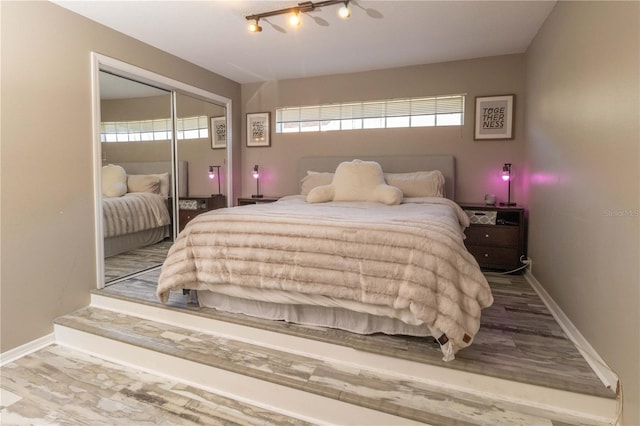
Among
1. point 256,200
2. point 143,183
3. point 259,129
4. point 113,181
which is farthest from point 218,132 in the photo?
point 113,181

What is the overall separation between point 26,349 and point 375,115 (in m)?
3.92

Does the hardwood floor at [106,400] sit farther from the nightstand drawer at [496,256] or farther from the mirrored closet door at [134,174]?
the nightstand drawer at [496,256]

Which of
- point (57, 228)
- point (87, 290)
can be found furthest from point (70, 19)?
point (87, 290)

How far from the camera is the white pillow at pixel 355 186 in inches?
129

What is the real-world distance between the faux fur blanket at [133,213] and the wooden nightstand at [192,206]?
0.52ft

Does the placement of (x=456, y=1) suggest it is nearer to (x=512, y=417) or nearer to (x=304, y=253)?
(x=304, y=253)

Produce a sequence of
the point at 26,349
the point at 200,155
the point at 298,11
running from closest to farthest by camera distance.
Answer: the point at 26,349 < the point at 298,11 < the point at 200,155

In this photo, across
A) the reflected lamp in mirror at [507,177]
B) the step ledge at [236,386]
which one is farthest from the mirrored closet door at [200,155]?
the reflected lamp in mirror at [507,177]

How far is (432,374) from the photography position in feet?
5.77

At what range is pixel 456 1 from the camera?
2488 millimetres

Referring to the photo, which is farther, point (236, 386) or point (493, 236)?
point (493, 236)

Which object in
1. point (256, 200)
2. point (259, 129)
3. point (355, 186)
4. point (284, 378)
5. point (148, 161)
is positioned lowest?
point (284, 378)

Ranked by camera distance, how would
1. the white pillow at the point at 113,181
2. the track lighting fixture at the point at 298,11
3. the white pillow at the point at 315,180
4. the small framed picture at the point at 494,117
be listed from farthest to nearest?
the white pillow at the point at 315,180 → the small framed picture at the point at 494,117 → the white pillow at the point at 113,181 → the track lighting fixture at the point at 298,11

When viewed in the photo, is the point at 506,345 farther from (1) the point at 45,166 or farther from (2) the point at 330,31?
(1) the point at 45,166
